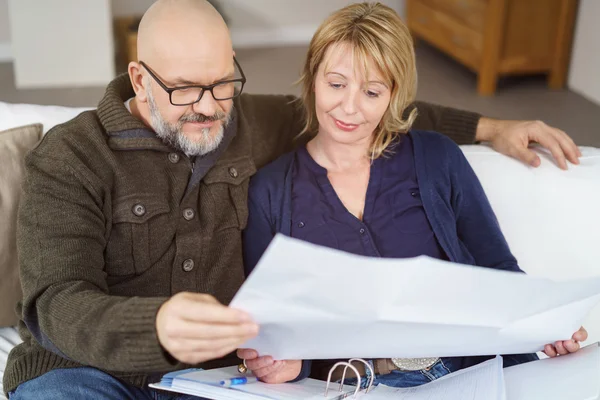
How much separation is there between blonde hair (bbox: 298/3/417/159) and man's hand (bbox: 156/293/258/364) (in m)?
0.72

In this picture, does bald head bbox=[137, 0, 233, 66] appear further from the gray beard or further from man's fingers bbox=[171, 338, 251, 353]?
man's fingers bbox=[171, 338, 251, 353]

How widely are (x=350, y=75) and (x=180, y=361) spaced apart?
74cm

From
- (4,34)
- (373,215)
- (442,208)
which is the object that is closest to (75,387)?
(373,215)

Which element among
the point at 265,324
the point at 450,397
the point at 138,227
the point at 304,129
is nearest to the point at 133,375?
the point at 138,227

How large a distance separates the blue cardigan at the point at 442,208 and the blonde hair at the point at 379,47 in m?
0.08

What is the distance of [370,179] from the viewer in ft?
5.35

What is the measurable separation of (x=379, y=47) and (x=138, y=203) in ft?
1.88

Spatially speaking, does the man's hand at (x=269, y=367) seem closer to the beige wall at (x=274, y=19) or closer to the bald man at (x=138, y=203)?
the bald man at (x=138, y=203)

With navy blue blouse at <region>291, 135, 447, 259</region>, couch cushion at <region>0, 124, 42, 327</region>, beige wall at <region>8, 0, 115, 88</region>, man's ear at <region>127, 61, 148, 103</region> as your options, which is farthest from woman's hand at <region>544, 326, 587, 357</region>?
beige wall at <region>8, 0, 115, 88</region>

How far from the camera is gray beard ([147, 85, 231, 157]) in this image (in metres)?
1.45

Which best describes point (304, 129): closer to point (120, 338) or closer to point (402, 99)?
point (402, 99)

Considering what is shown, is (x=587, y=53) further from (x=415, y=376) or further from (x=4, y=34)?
(x=4, y=34)

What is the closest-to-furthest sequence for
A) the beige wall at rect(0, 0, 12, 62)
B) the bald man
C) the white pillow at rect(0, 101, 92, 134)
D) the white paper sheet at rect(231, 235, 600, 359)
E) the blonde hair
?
the white paper sheet at rect(231, 235, 600, 359) → the bald man → the blonde hair → the white pillow at rect(0, 101, 92, 134) → the beige wall at rect(0, 0, 12, 62)

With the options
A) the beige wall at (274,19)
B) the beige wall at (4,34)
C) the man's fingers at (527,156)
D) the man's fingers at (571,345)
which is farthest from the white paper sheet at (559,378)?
the beige wall at (4,34)
